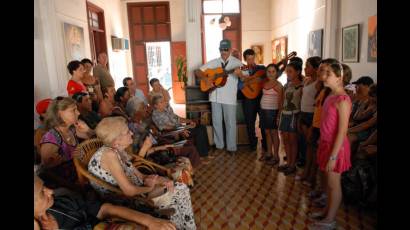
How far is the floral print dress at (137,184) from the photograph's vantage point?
1820 mm

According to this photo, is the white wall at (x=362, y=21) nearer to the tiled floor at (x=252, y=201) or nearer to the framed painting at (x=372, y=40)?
the framed painting at (x=372, y=40)

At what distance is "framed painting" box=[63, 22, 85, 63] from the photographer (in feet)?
15.6

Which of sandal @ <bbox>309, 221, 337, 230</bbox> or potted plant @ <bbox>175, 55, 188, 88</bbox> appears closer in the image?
sandal @ <bbox>309, 221, 337, 230</bbox>

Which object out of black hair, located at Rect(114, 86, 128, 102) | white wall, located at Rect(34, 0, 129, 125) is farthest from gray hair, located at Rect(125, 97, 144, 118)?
white wall, located at Rect(34, 0, 129, 125)

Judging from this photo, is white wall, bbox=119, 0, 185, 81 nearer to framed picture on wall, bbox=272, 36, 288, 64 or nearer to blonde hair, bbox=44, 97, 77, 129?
framed picture on wall, bbox=272, 36, 288, 64

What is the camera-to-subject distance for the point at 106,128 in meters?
1.83

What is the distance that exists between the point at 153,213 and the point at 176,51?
734 cm

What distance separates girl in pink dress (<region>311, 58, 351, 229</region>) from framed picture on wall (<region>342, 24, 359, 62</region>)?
7.93ft

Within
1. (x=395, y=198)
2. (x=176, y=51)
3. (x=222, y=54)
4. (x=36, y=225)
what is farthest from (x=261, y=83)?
(x=176, y=51)

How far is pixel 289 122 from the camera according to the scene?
10.7 ft

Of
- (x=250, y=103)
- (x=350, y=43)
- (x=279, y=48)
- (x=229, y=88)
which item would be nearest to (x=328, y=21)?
(x=350, y=43)

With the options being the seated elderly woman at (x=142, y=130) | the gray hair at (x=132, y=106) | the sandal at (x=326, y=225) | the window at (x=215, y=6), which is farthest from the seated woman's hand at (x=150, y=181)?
the window at (x=215, y=6)

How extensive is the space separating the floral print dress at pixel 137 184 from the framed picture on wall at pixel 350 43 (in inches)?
136

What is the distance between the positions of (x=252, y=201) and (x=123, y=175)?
156cm
